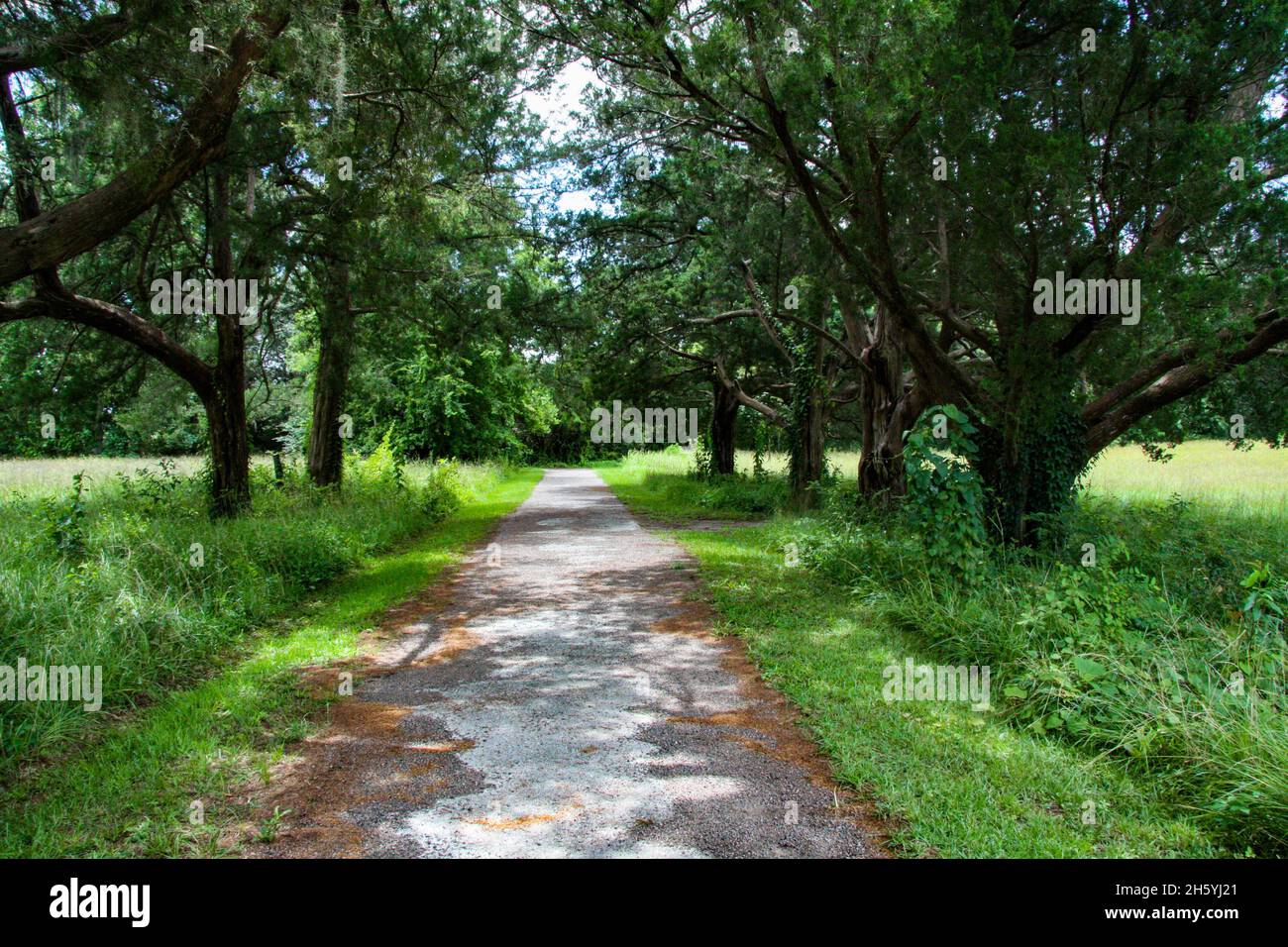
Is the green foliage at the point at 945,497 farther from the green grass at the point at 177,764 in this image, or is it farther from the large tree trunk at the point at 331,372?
the large tree trunk at the point at 331,372

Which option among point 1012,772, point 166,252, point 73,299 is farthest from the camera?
point 166,252

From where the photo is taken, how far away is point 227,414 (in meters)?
11.0

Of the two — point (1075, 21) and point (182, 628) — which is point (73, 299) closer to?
point (182, 628)

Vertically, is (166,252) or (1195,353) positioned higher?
(166,252)

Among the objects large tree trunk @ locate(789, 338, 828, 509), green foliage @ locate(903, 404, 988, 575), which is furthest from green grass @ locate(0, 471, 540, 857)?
large tree trunk @ locate(789, 338, 828, 509)

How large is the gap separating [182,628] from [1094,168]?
9215 mm

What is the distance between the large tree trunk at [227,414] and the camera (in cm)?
1084

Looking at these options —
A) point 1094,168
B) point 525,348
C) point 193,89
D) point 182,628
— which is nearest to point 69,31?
point 193,89

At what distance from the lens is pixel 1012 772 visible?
4.02m

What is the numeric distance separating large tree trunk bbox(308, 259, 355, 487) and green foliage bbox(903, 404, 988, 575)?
8.28 m

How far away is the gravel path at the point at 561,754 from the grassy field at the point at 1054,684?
0.42 metres

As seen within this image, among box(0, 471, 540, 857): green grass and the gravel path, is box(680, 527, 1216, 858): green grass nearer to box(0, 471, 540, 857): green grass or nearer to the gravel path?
the gravel path

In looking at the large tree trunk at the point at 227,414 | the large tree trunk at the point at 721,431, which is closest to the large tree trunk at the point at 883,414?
the large tree trunk at the point at 227,414

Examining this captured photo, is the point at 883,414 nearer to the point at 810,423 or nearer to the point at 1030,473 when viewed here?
the point at 810,423
